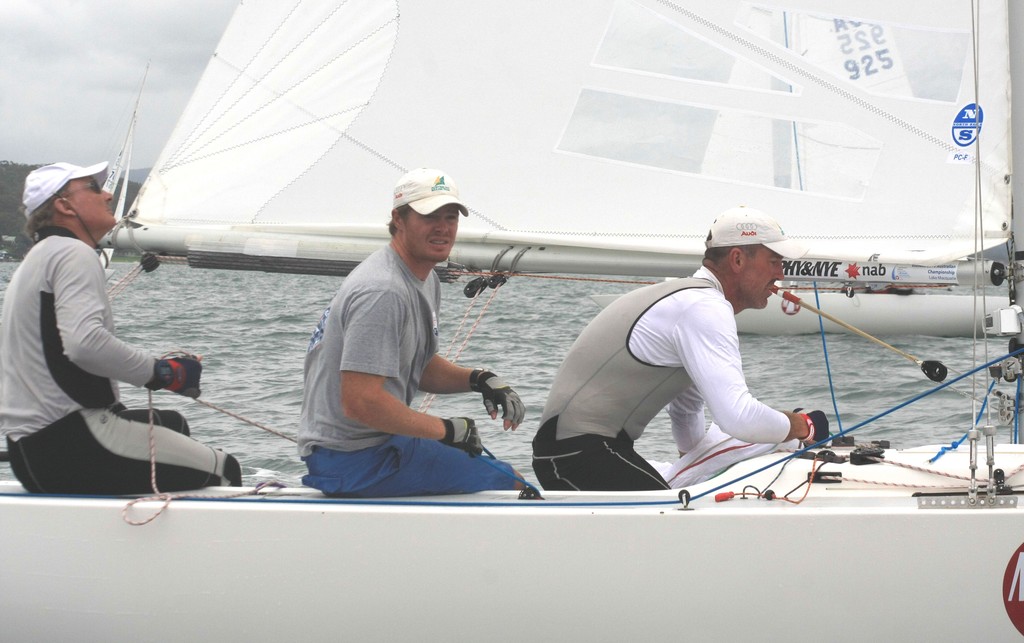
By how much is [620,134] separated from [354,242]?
841 millimetres

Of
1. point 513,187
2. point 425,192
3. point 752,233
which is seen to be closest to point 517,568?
point 425,192

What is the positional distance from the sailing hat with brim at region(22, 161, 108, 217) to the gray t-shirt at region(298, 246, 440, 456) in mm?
593

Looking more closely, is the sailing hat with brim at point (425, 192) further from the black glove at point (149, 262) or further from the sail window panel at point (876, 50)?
the sail window panel at point (876, 50)

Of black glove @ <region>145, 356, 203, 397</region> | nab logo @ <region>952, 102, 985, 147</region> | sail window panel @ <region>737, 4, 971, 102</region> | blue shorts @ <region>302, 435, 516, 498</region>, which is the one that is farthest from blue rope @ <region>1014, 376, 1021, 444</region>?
black glove @ <region>145, 356, 203, 397</region>

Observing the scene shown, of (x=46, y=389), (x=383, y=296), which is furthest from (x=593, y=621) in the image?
(x=46, y=389)

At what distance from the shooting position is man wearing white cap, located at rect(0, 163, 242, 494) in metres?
2.30

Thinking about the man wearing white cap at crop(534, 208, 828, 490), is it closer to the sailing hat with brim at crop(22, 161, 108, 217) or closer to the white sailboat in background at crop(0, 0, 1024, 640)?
the white sailboat in background at crop(0, 0, 1024, 640)

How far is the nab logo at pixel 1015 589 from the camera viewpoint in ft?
7.35

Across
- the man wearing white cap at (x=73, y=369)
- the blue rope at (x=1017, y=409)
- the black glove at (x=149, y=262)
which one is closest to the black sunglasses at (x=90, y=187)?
the man wearing white cap at (x=73, y=369)

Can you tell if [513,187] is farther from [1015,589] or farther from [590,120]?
[1015,589]

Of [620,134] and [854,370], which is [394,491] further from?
[854,370]

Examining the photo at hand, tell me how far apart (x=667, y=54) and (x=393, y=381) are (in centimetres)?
153

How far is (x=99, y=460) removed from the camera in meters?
2.42

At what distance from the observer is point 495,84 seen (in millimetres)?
3391
